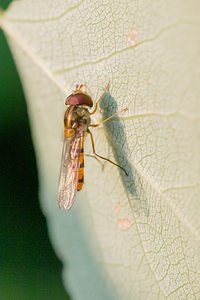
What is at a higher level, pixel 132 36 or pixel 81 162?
pixel 132 36

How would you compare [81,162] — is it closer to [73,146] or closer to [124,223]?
[73,146]

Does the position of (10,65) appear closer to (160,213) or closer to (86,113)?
(86,113)

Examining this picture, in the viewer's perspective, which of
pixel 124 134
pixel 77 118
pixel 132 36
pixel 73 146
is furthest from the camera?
pixel 73 146

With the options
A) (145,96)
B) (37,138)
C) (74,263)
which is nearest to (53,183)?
(37,138)

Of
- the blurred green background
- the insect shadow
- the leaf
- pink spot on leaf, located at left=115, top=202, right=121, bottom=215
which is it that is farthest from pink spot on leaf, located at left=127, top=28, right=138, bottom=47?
the blurred green background

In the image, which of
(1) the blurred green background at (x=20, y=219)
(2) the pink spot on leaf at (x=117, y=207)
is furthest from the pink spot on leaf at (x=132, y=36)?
(1) the blurred green background at (x=20, y=219)

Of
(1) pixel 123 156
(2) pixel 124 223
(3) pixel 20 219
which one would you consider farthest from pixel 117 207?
(3) pixel 20 219

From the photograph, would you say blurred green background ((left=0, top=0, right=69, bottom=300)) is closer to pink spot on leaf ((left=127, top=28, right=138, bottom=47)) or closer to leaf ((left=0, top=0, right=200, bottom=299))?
leaf ((left=0, top=0, right=200, bottom=299))
